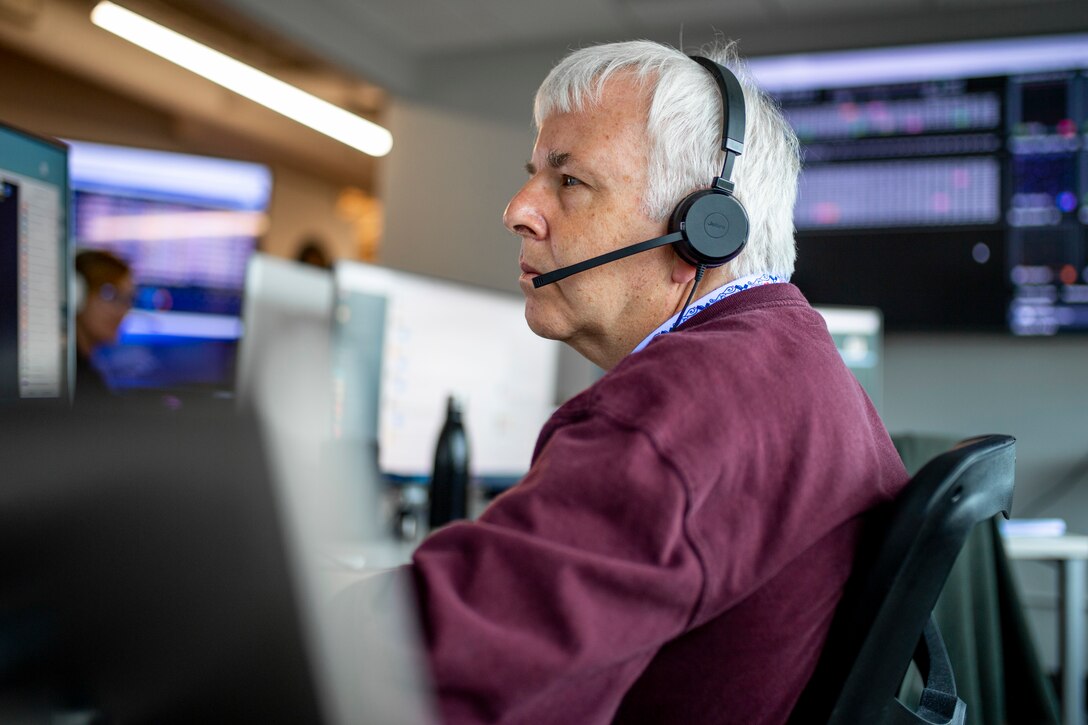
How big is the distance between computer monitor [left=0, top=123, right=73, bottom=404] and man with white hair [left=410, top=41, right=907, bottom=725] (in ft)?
2.59

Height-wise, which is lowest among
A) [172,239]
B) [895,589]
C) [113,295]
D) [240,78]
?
[895,589]

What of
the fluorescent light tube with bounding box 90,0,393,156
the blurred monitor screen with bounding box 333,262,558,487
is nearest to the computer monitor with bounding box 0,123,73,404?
the blurred monitor screen with bounding box 333,262,558,487

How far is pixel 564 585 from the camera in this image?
22.2 inches

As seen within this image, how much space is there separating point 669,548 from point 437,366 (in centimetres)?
147

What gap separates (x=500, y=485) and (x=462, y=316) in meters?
0.43

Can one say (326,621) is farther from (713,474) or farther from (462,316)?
(462,316)

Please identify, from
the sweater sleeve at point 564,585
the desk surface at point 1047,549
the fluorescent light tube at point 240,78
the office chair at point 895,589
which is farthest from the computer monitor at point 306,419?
the fluorescent light tube at point 240,78

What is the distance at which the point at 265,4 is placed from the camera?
3.78 m

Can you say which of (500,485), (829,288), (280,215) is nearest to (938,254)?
(829,288)

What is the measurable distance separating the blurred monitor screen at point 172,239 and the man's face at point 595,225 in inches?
81.5

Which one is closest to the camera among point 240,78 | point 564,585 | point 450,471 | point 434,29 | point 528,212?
point 564,585

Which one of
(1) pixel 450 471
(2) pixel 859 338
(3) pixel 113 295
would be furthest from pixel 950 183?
(3) pixel 113 295

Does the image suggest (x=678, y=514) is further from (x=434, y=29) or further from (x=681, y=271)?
(x=434, y=29)

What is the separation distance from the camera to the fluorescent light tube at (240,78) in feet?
13.8
